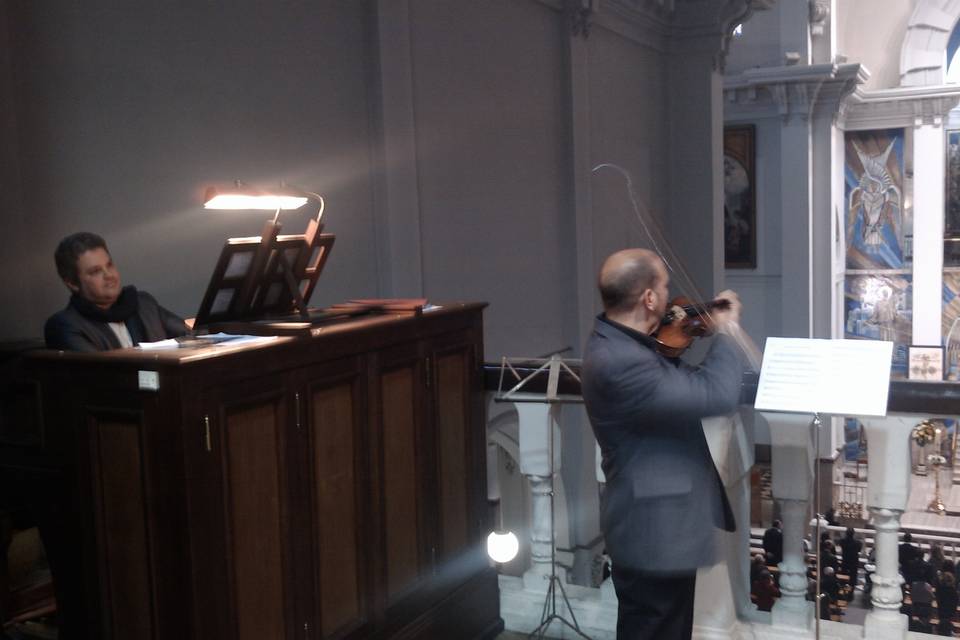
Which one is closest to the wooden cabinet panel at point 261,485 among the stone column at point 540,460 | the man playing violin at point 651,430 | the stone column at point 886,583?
the stone column at point 540,460

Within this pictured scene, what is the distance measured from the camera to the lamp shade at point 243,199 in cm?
338

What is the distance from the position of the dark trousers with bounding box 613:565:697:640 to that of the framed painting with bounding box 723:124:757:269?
1638 centimetres

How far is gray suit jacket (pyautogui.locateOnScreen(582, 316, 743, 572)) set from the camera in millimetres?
2887

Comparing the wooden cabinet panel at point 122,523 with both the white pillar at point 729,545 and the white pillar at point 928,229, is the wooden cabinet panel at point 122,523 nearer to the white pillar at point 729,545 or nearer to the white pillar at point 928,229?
the white pillar at point 729,545

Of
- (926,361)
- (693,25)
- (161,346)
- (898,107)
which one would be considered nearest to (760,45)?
(898,107)

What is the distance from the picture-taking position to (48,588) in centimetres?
362

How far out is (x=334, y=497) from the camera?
337 cm

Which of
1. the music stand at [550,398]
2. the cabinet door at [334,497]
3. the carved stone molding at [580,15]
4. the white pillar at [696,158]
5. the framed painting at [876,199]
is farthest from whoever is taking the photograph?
the framed painting at [876,199]

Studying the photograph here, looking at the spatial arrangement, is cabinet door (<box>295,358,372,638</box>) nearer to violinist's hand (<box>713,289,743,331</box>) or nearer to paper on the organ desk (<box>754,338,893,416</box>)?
violinist's hand (<box>713,289,743,331</box>)

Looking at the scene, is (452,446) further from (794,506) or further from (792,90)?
(792,90)

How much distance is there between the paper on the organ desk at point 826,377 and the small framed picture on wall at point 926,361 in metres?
18.0

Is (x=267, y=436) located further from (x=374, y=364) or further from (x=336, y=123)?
(x=336, y=123)

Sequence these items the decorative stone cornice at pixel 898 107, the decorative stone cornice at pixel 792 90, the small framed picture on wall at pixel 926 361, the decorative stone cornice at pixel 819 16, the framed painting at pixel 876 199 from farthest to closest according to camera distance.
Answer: the framed painting at pixel 876 199 → the small framed picture on wall at pixel 926 361 → the decorative stone cornice at pixel 898 107 → the decorative stone cornice at pixel 819 16 → the decorative stone cornice at pixel 792 90

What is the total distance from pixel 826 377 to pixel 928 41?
19.5m
